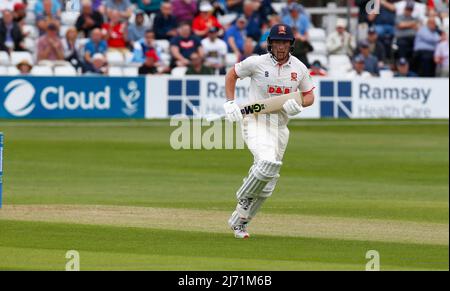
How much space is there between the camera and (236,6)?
1172 inches

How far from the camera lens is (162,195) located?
15047mm

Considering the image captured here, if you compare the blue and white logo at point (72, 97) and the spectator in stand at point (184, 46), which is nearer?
the blue and white logo at point (72, 97)

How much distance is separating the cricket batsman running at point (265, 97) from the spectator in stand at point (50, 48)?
14929mm

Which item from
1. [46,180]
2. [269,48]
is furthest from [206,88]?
[269,48]

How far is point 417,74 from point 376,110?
2.14 metres

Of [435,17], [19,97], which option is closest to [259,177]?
[19,97]

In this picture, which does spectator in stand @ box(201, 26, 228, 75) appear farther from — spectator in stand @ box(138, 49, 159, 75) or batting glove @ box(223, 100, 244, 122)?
batting glove @ box(223, 100, 244, 122)

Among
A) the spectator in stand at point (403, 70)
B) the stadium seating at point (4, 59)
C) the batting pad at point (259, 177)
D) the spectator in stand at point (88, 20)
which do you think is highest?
the spectator in stand at point (88, 20)

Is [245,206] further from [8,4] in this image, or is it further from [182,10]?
[182,10]

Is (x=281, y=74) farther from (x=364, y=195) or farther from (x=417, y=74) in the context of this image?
(x=417, y=74)

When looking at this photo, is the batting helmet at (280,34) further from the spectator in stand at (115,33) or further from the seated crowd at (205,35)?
the spectator in stand at (115,33)

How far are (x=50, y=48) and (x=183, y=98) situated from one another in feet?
9.72

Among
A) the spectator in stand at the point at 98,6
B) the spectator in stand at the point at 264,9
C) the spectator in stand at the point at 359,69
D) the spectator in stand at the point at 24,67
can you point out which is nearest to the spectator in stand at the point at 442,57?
the spectator in stand at the point at 359,69

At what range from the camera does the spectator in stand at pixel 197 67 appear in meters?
26.4
